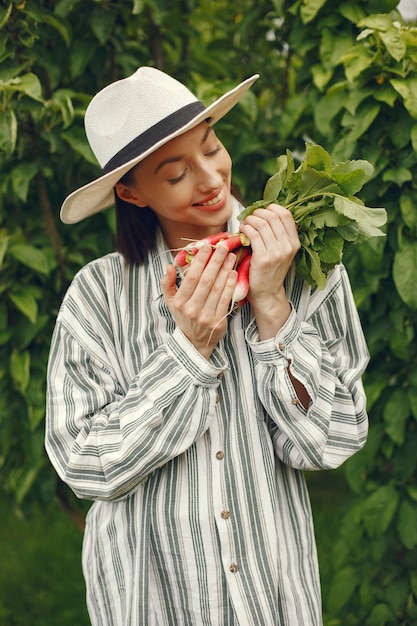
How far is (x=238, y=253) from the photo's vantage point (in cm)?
178

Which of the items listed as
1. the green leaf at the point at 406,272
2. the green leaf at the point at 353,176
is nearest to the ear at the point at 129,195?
the green leaf at the point at 353,176

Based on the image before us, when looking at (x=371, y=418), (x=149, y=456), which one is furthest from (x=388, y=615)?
(x=149, y=456)

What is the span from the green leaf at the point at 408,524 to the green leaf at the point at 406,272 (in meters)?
0.70

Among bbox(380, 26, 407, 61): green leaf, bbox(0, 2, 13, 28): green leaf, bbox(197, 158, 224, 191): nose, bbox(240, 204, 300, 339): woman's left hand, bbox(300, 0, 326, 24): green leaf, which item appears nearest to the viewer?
bbox(240, 204, 300, 339): woman's left hand

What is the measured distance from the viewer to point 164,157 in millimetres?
1820

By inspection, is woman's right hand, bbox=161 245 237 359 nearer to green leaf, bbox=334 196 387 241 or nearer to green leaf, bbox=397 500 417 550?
green leaf, bbox=334 196 387 241

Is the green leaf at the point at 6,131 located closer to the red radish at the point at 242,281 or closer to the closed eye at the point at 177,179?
the closed eye at the point at 177,179

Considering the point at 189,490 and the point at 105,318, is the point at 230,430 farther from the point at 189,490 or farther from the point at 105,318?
the point at 105,318

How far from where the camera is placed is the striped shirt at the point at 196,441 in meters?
1.75

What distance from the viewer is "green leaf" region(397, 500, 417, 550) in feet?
8.96

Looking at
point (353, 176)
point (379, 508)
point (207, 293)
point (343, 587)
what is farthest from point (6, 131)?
point (343, 587)

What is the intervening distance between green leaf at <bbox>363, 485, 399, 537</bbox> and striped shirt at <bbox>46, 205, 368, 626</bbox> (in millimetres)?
865

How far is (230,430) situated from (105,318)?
41 centimetres

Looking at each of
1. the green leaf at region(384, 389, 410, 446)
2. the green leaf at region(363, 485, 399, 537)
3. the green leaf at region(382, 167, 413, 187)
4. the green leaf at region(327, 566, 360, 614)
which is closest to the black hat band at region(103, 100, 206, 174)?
the green leaf at region(382, 167, 413, 187)
